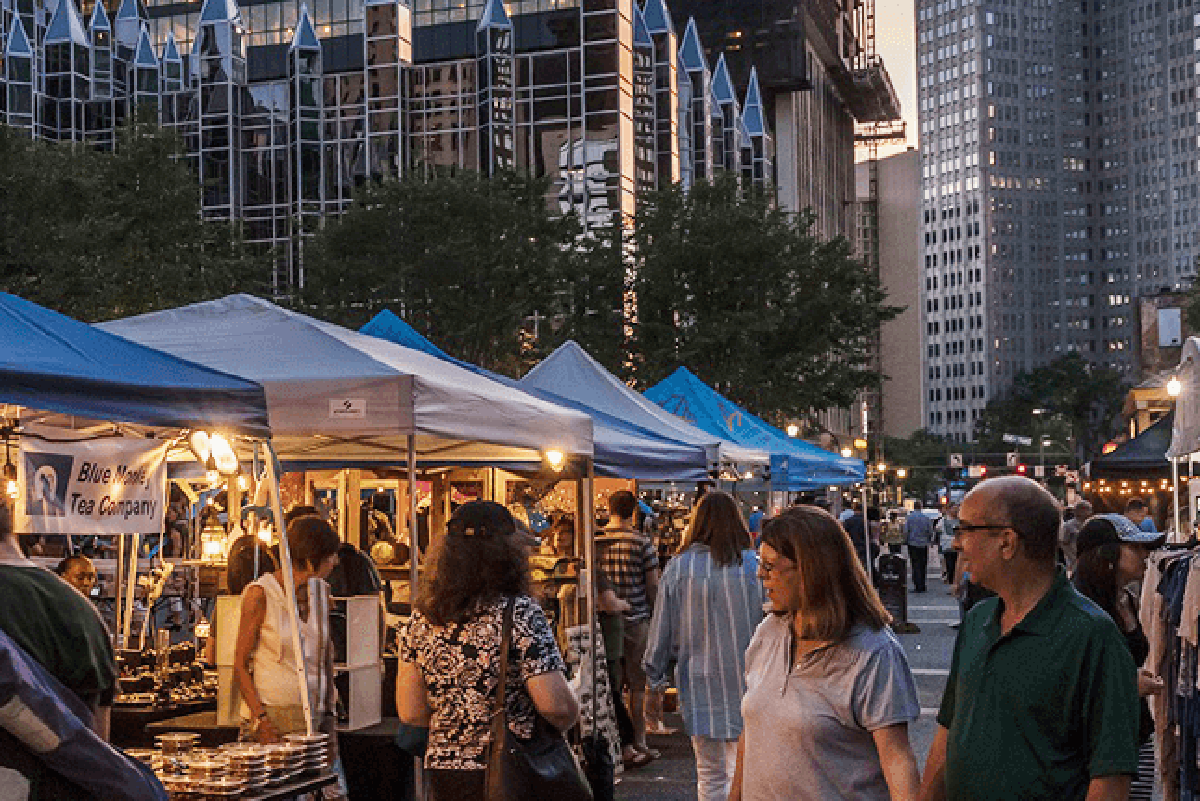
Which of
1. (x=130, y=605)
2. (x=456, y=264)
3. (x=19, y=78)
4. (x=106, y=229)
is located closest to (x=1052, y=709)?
(x=130, y=605)

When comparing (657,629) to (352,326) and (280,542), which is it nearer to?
(280,542)

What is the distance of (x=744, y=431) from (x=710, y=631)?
1348cm

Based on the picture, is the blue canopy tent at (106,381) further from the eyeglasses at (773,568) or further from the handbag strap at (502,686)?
the eyeglasses at (773,568)

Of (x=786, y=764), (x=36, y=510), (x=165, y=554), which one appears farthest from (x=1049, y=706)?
(x=165, y=554)

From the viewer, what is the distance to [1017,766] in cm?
396

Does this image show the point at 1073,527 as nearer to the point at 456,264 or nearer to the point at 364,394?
the point at 364,394

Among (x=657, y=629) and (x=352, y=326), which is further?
(x=352, y=326)

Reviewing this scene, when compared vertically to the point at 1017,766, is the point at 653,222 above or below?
above

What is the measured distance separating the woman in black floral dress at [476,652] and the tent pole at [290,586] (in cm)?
193

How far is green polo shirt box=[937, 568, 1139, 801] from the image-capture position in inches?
153

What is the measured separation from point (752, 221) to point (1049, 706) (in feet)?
126

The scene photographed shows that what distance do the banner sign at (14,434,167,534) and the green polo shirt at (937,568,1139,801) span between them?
15.3 ft

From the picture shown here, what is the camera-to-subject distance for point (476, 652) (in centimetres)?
539

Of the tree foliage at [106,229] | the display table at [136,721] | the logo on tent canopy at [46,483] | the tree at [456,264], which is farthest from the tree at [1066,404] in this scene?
the logo on tent canopy at [46,483]
